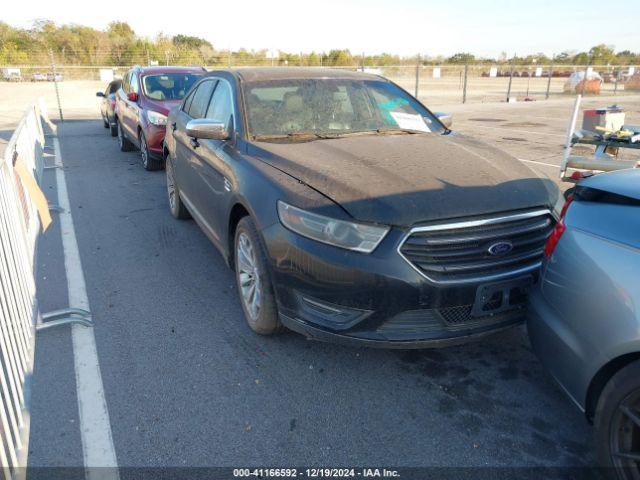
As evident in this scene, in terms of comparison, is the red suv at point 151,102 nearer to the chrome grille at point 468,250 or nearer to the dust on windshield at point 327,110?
the dust on windshield at point 327,110

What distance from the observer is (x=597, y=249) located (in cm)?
201

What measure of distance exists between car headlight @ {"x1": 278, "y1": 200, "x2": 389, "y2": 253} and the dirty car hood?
6cm

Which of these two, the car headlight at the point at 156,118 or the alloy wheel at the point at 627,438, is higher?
the car headlight at the point at 156,118

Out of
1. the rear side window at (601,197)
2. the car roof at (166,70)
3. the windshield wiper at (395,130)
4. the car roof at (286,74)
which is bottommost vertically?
the rear side window at (601,197)

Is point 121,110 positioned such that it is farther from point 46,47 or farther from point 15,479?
point 46,47

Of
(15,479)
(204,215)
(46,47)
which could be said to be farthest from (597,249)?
(46,47)

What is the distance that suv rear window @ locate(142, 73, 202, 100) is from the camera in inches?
349

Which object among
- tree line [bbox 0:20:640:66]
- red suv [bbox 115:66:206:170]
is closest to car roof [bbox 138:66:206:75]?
red suv [bbox 115:66:206:170]

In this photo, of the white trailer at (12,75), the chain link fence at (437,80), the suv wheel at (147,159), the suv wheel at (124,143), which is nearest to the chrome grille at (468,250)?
the suv wheel at (147,159)

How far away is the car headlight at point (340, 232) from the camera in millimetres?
2570

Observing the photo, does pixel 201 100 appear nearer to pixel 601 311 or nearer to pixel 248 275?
pixel 248 275

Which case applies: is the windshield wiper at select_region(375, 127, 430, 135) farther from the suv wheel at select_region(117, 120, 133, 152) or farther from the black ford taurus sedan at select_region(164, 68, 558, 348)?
the suv wheel at select_region(117, 120, 133, 152)

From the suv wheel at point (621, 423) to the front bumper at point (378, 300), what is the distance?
30.2 inches

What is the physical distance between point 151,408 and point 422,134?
9.56 ft
